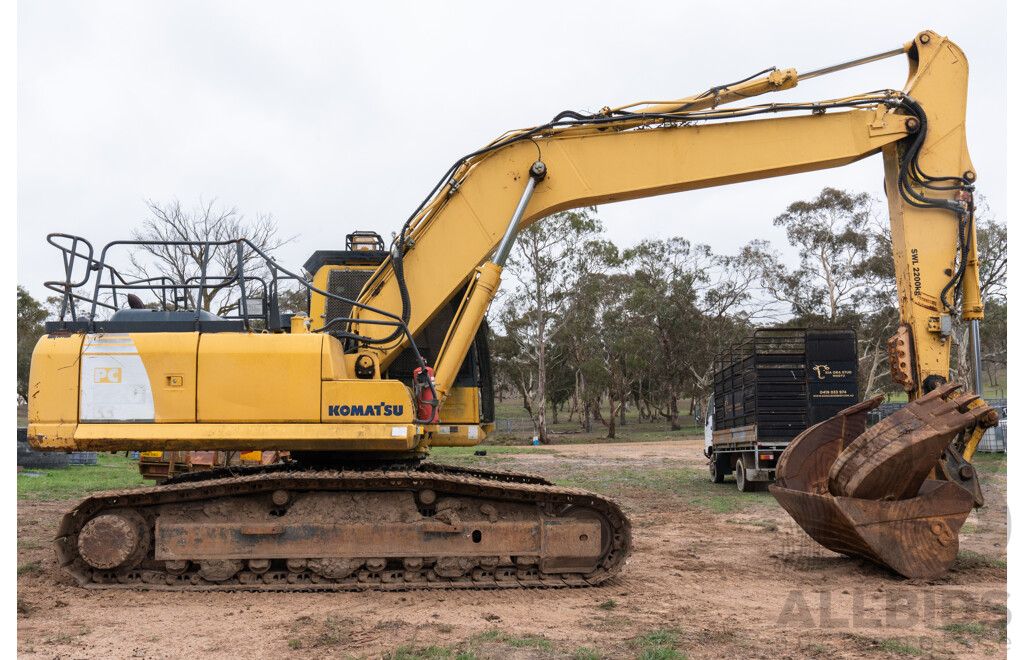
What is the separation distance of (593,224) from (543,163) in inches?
1511

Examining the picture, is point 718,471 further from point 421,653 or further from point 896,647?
point 421,653

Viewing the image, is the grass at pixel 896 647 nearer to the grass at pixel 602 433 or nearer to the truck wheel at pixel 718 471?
the truck wheel at pixel 718 471

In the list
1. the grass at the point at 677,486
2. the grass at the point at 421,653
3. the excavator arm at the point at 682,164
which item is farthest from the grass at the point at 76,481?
the grass at the point at 421,653

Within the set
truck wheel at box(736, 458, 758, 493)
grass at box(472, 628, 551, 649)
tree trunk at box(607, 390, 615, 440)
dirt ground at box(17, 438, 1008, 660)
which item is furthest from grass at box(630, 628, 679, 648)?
tree trunk at box(607, 390, 615, 440)

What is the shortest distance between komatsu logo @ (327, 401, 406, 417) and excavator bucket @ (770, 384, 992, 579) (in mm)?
4136

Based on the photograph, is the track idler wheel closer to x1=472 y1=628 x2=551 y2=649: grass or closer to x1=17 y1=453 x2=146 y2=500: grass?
x1=472 y1=628 x2=551 y2=649: grass

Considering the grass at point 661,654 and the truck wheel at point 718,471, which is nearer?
the grass at point 661,654

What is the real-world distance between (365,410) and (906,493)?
5121 mm

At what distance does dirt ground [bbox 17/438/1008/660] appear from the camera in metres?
5.23

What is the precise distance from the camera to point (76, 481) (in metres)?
16.7

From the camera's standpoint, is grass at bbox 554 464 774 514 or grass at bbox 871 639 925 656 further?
grass at bbox 554 464 774 514

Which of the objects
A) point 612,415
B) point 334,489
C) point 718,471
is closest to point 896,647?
point 334,489

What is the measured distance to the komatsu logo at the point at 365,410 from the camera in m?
6.93

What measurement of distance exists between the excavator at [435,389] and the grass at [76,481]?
8.73 metres
